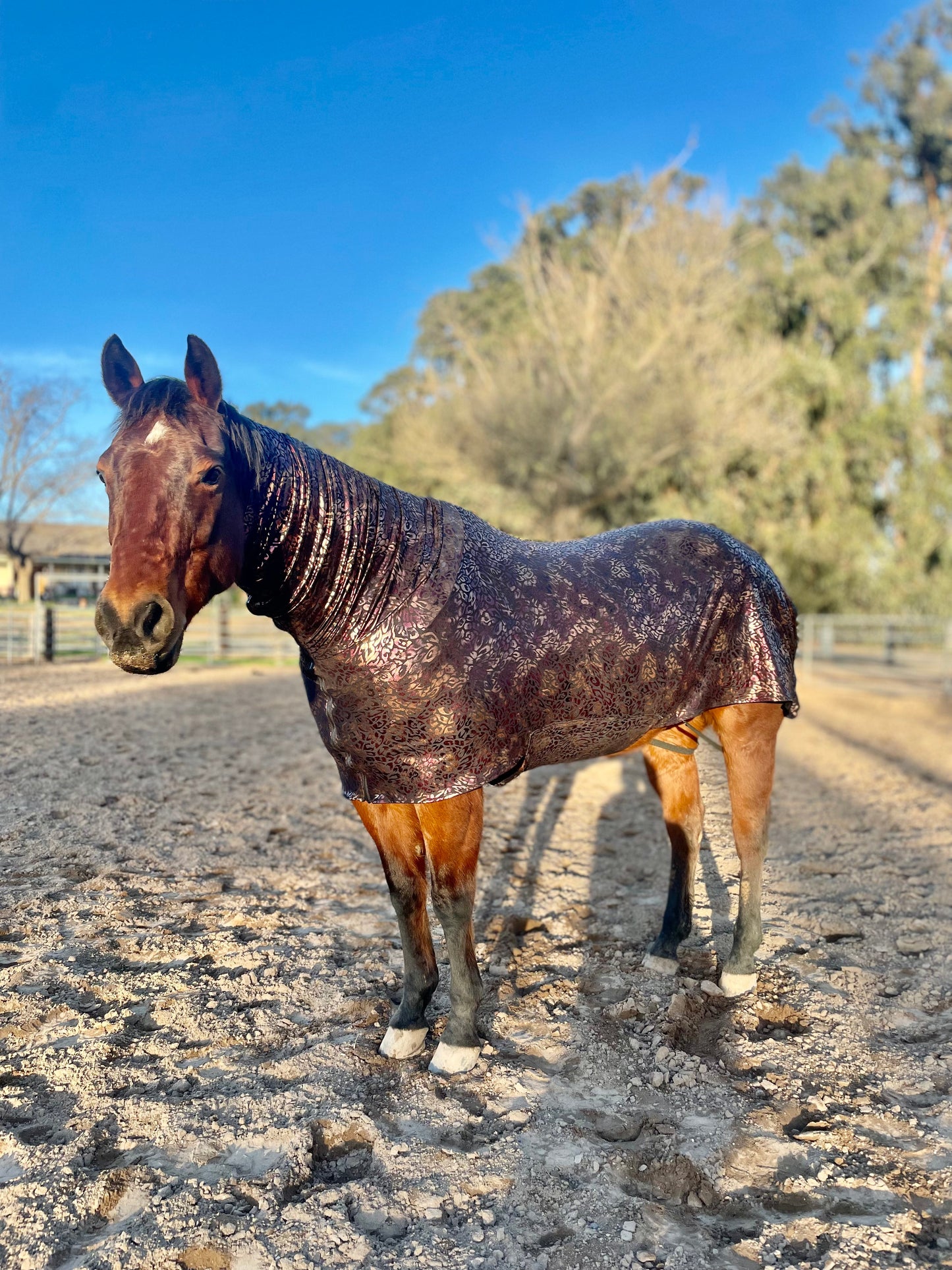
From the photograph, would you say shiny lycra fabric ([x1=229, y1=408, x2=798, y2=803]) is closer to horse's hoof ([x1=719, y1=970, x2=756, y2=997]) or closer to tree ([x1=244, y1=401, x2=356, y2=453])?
horse's hoof ([x1=719, y1=970, x2=756, y2=997])

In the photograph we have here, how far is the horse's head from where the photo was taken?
1.76 m

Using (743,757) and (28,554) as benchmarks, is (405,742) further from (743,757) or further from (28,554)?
(28,554)

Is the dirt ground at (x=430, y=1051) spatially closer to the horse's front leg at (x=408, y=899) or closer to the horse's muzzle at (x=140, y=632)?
the horse's front leg at (x=408, y=899)

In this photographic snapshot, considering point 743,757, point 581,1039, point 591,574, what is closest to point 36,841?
point 581,1039

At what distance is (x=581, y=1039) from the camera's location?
8.36 feet

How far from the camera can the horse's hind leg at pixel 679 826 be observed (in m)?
3.17

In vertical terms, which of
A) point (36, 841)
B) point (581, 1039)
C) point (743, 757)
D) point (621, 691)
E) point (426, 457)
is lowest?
point (581, 1039)

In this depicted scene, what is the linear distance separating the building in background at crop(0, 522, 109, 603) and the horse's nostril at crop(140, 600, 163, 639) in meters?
1.89

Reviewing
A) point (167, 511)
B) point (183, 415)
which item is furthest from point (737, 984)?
point (183, 415)

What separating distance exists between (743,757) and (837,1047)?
986mm

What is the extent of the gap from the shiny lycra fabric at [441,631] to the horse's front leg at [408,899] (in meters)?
0.18

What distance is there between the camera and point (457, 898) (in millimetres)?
2385

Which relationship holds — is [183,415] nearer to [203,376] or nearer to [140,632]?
[203,376]

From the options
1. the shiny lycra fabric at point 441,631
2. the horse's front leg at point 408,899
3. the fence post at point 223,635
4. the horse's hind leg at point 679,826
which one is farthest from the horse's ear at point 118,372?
the fence post at point 223,635
